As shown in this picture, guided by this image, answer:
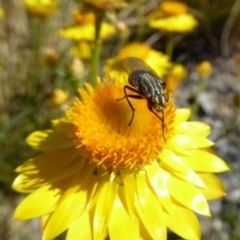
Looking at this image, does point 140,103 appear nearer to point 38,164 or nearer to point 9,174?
point 38,164

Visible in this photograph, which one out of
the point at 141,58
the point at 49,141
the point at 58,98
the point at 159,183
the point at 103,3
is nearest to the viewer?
the point at 159,183

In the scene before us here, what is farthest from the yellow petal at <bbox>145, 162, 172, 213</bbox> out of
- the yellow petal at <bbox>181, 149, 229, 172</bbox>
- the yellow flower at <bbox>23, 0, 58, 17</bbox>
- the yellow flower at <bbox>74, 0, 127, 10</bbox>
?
the yellow flower at <bbox>23, 0, 58, 17</bbox>

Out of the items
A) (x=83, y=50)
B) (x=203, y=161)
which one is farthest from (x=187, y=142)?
(x=83, y=50)

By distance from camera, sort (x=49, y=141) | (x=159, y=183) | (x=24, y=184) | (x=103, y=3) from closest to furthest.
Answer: (x=159, y=183)
(x=24, y=184)
(x=49, y=141)
(x=103, y=3)

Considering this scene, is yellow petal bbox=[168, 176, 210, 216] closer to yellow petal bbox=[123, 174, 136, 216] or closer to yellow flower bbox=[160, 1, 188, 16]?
yellow petal bbox=[123, 174, 136, 216]

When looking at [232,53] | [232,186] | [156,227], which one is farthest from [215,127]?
[156,227]

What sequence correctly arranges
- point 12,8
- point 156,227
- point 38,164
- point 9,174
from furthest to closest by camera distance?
point 12,8
point 9,174
point 38,164
point 156,227

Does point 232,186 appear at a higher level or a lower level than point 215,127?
lower

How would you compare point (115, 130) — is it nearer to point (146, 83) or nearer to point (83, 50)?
point (146, 83)
